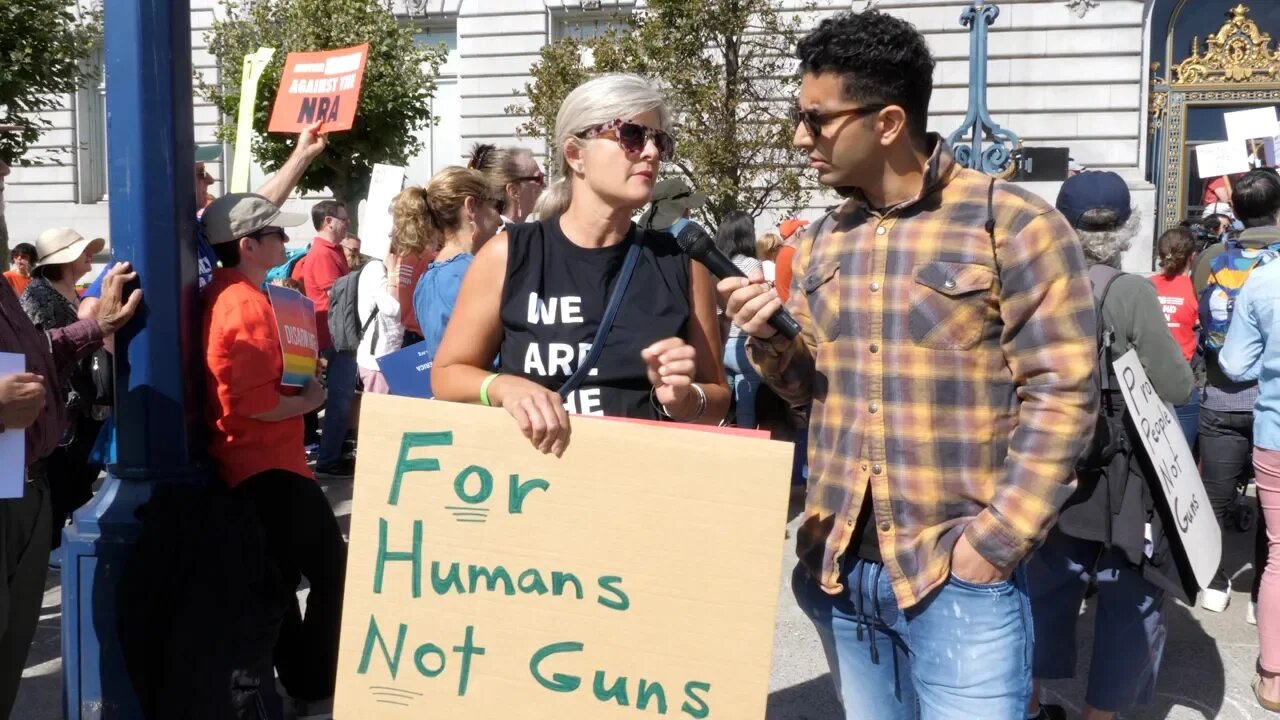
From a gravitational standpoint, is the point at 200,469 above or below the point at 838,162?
below

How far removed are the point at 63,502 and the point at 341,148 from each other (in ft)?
33.1

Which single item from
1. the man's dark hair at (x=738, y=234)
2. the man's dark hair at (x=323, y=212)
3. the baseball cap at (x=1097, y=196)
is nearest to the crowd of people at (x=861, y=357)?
the baseball cap at (x=1097, y=196)

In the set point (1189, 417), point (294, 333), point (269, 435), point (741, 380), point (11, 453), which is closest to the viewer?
point (11, 453)

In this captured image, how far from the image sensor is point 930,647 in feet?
7.02

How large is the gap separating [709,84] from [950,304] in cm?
1085

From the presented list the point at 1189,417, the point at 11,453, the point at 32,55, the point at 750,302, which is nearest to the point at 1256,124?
the point at 1189,417

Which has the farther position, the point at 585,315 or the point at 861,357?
the point at 585,315

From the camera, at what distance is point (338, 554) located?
3.76 metres

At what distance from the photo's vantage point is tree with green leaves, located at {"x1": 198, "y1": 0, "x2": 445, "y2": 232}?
1511 centimetres

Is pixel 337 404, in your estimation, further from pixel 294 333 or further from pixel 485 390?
pixel 485 390

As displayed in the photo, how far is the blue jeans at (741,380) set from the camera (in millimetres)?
6762

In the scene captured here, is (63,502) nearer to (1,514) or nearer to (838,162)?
(1,514)

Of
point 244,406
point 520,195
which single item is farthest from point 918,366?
point 520,195

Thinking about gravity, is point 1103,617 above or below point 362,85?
below
